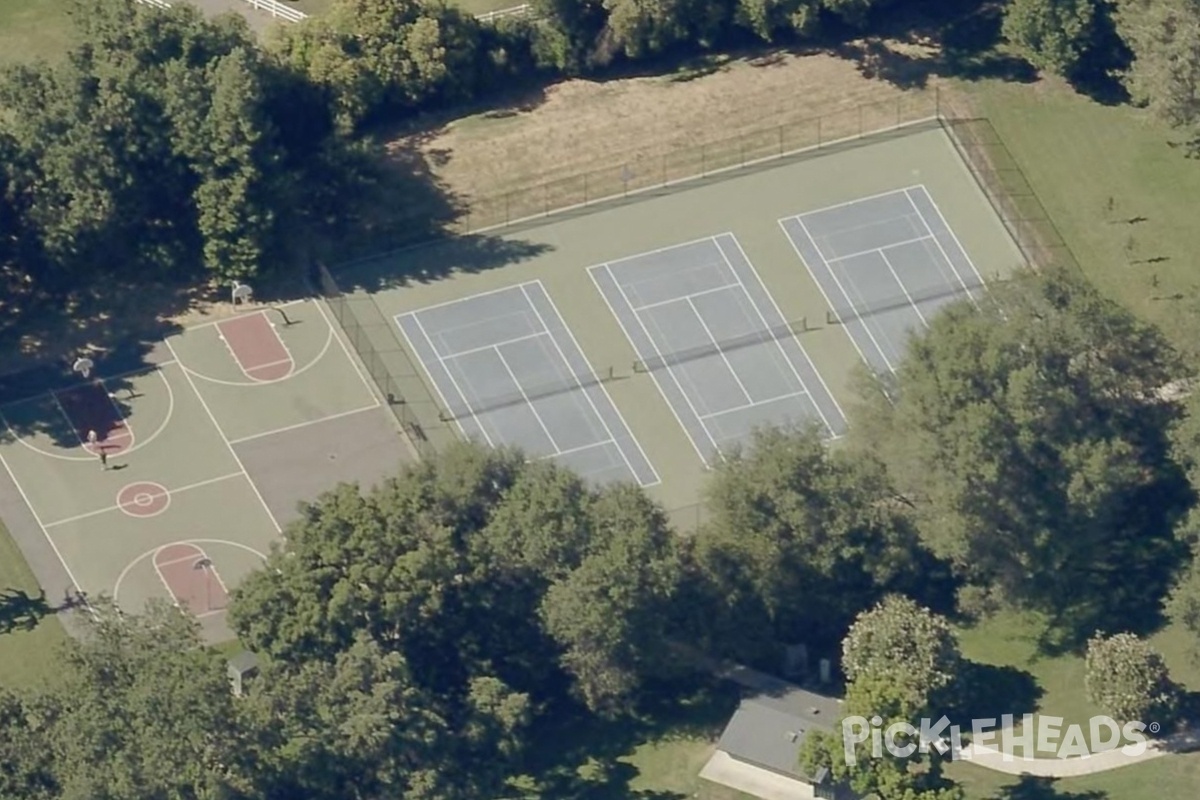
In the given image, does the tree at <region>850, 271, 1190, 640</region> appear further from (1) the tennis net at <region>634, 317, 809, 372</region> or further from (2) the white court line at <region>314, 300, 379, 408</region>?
(2) the white court line at <region>314, 300, 379, 408</region>

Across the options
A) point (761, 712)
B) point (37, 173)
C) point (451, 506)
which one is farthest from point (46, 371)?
point (761, 712)

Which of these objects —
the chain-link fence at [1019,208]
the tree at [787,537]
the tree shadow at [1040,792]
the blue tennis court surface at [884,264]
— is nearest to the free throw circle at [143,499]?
the tree at [787,537]

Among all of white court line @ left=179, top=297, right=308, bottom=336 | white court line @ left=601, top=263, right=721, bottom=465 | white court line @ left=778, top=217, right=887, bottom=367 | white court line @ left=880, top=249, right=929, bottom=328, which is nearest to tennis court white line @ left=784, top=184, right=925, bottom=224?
white court line @ left=778, top=217, right=887, bottom=367

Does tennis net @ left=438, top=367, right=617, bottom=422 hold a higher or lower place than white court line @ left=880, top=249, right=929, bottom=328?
lower

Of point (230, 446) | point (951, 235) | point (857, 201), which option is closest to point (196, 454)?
point (230, 446)

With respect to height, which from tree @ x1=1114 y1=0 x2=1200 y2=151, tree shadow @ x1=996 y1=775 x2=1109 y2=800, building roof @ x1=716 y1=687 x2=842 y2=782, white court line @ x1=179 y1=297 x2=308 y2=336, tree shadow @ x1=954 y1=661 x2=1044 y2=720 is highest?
tree @ x1=1114 y1=0 x2=1200 y2=151

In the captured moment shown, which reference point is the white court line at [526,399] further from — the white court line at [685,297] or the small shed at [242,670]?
the small shed at [242,670]

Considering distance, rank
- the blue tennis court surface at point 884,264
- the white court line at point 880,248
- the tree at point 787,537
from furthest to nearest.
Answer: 1. the white court line at point 880,248
2. the blue tennis court surface at point 884,264
3. the tree at point 787,537
